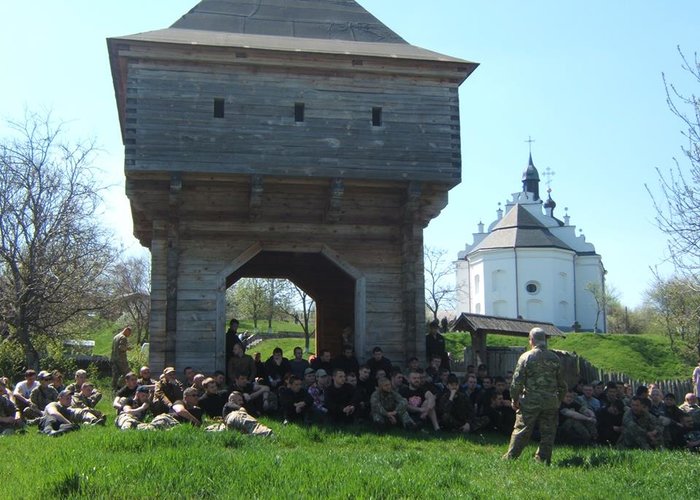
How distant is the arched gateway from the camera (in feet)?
52.7

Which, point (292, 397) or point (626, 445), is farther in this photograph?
point (292, 397)

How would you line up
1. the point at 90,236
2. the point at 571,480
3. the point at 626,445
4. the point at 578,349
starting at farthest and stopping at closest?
the point at 578,349, the point at 90,236, the point at 626,445, the point at 571,480

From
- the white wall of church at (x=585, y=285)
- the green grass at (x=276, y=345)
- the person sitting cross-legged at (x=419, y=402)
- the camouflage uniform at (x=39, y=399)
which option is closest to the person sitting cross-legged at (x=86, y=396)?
the camouflage uniform at (x=39, y=399)

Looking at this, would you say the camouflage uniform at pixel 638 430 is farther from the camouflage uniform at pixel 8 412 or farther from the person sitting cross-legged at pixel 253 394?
the camouflage uniform at pixel 8 412

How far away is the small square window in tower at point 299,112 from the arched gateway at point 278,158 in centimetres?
5

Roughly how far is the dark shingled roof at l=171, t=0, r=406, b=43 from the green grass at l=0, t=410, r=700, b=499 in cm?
957

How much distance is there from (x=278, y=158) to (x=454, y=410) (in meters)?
6.06

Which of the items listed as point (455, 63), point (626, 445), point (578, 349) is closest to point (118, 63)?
point (455, 63)

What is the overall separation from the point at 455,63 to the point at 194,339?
7.87m

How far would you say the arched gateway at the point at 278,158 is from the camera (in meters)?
16.1

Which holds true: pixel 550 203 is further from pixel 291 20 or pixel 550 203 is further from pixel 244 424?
pixel 244 424

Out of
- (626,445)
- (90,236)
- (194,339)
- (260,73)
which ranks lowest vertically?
(626,445)

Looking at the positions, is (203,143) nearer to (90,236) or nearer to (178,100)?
(178,100)

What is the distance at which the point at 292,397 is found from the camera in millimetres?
13734
